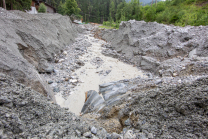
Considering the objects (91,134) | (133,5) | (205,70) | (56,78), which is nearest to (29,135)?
(91,134)

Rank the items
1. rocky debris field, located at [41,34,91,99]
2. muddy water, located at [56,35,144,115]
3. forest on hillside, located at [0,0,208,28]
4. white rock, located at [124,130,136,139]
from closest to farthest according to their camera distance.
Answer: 1. white rock, located at [124,130,136,139]
2. muddy water, located at [56,35,144,115]
3. rocky debris field, located at [41,34,91,99]
4. forest on hillside, located at [0,0,208,28]

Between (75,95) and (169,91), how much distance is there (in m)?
5.19

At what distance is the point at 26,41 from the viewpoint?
7.55 meters

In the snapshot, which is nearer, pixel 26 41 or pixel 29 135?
pixel 29 135

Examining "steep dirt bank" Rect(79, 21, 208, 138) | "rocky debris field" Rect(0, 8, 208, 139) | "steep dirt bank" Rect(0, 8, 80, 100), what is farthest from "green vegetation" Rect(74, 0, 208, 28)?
"steep dirt bank" Rect(0, 8, 80, 100)

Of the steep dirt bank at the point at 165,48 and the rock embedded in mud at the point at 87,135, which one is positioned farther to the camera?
the steep dirt bank at the point at 165,48

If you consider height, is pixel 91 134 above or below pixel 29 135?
below

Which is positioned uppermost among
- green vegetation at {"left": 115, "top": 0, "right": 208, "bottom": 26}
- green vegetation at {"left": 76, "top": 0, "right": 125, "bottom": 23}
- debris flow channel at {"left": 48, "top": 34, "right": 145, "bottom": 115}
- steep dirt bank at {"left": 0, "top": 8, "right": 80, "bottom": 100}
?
green vegetation at {"left": 76, "top": 0, "right": 125, "bottom": 23}

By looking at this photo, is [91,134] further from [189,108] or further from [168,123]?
[189,108]

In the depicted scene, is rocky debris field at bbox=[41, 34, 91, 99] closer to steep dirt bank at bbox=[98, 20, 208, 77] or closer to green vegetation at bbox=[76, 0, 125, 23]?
steep dirt bank at bbox=[98, 20, 208, 77]

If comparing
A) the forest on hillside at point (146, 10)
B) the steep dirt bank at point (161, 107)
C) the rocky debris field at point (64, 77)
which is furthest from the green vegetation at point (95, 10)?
the steep dirt bank at point (161, 107)

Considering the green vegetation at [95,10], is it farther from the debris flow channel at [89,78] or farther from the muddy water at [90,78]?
the muddy water at [90,78]

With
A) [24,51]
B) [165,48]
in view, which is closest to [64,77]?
[24,51]

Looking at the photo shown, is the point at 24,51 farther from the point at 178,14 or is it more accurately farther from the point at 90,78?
the point at 178,14
